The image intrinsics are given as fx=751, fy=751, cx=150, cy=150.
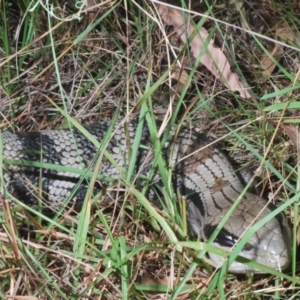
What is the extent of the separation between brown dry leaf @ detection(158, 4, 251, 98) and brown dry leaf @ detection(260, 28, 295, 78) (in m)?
0.19

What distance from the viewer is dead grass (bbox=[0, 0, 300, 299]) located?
272cm

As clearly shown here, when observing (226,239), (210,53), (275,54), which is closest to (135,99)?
(210,53)

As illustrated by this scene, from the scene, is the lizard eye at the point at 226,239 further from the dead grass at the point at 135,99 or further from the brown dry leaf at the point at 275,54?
the brown dry leaf at the point at 275,54

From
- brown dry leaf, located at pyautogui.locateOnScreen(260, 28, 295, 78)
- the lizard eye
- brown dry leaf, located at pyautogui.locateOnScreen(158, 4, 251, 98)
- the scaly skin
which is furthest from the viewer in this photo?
brown dry leaf, located at pyautogui.locateOnScreen(260, 28, 295, 78)

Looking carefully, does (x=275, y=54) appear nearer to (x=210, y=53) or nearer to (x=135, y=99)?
(x=210, y=53)

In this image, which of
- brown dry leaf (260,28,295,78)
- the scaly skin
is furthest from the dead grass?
the scaly skin

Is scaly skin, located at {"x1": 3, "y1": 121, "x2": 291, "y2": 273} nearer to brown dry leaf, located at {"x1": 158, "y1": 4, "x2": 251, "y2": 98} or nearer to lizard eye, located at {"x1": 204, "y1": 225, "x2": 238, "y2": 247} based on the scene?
lizard eye, located at {"x1": 204, "y1": 225, "x2": 238, "y2": 247}

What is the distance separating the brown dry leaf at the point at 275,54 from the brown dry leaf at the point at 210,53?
7.5 inches

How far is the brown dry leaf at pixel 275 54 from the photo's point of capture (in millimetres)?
3589

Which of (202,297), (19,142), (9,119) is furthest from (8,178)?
(202,297)

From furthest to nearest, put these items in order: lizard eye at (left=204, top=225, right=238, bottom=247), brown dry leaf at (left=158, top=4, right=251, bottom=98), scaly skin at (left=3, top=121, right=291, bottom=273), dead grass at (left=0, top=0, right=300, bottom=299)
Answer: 1. brown dry leaf at (left=158, top=4, right=251, bottom=98)
2. scaly skin at (left=3, top=121, right=291, bottom=273)
3. lizard eye at (left=204, top=225, right=238, bottom=247)
4. dead grass at (left=0, top=0, right=300, bottom=299)

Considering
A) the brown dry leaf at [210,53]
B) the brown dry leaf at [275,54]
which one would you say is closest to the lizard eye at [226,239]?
the brown dry leaf at [210,53]

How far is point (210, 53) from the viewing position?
336 cm

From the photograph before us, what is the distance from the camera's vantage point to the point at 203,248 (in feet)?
7.80
